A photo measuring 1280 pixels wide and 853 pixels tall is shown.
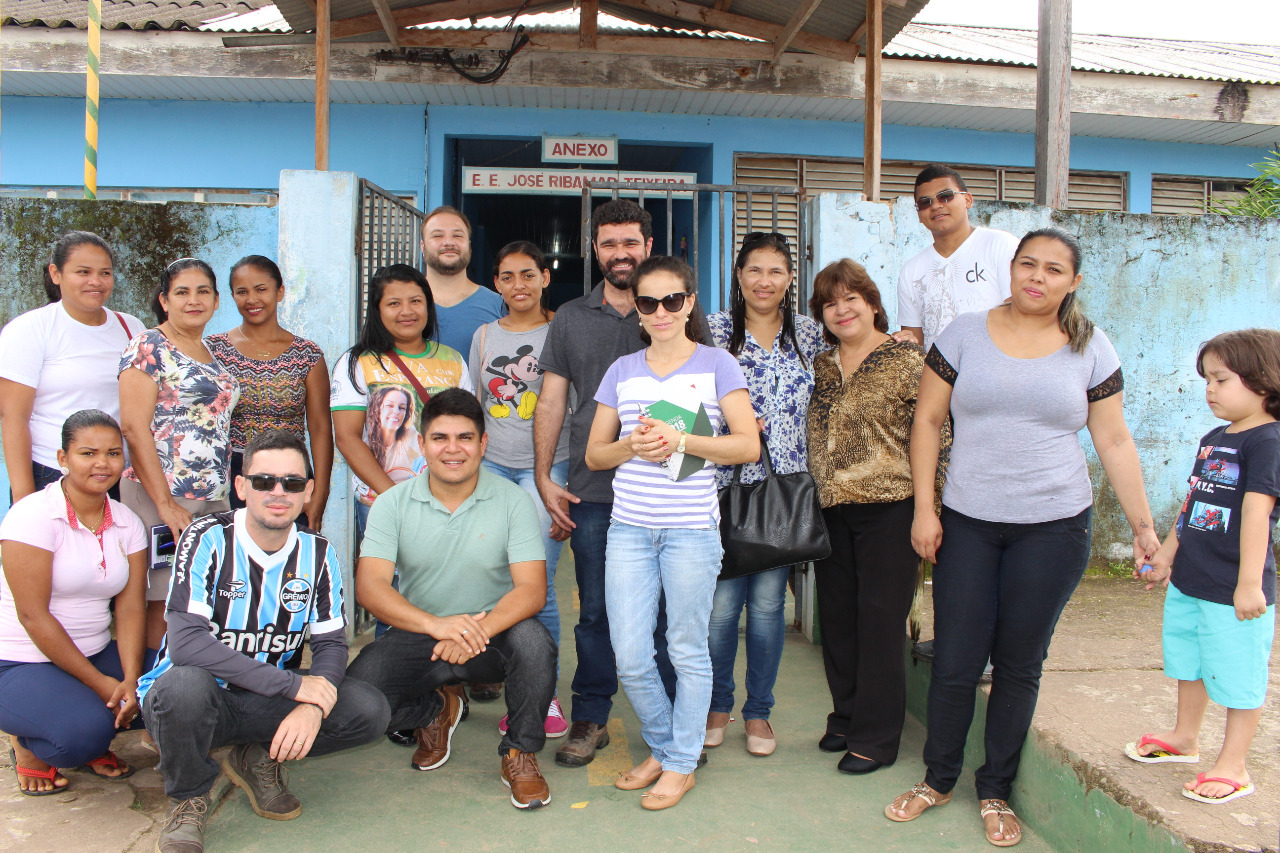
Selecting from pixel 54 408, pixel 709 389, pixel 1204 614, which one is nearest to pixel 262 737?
pixel 54 408

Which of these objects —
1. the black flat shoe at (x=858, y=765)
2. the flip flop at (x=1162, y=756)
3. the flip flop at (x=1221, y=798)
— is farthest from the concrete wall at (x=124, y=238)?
the flip flop at (x=1221, y=798)

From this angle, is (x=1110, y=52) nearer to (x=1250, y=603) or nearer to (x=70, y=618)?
(x=1250, y=603)

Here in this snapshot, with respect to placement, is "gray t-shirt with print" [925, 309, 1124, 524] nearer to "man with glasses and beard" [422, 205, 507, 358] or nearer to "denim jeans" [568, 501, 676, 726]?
"denim jeans" [568, 501, 676, 726]

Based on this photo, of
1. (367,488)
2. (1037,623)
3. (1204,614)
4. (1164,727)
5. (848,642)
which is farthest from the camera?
(367,488)

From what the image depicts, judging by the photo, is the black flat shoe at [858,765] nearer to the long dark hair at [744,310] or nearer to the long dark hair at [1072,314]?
the long dark hair at [744,310]

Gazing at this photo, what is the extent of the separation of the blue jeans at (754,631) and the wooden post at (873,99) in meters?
2.94

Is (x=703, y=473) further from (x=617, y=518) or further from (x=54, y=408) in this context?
(x=54, y=408)

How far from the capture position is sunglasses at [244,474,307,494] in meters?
2.88

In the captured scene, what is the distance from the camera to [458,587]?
325 centimetres

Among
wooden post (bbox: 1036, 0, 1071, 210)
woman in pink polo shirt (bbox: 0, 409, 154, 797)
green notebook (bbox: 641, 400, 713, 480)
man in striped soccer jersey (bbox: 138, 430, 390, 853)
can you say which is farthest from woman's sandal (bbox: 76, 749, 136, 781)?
wooden post (bbox: 1036, 0, 1071, 210)

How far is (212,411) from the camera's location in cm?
345

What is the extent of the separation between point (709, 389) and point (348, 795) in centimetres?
188

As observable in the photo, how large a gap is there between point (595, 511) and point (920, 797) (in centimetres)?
147

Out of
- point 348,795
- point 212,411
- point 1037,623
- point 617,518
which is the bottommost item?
point 348,795
